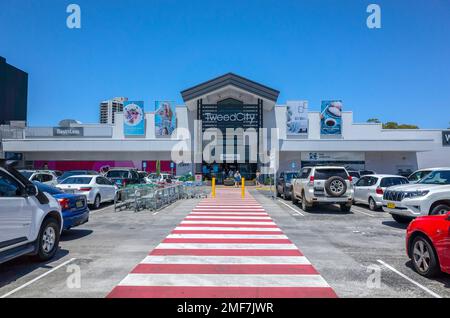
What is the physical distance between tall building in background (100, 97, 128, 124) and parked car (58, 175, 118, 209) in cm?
8127

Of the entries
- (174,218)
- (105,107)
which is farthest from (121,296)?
(105,107)

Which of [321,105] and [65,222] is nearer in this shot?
[65,222]

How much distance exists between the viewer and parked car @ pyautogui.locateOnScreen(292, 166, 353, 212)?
13.2 meters

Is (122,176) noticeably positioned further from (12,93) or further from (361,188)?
(12,93)

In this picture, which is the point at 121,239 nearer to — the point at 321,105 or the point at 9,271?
the point at 9,271

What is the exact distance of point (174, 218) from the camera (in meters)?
12.3

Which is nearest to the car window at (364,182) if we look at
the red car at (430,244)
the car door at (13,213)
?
the red car at (430,244)

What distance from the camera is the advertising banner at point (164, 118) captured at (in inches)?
1661

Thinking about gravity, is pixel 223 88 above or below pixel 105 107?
below

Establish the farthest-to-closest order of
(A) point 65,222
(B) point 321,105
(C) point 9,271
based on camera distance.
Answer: (B) point 321,105 → (A) point 65,222 → (C) point 9,271

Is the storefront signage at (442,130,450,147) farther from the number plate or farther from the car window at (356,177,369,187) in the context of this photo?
the number plate

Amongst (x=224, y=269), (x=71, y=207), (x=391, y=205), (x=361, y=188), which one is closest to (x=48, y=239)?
(x=71, y=207)

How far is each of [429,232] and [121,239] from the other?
23.2 ft
